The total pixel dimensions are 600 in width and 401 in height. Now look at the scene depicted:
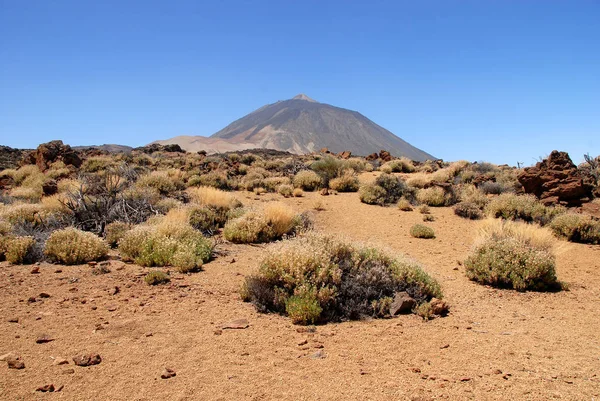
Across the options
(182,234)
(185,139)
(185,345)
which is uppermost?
(185,139)

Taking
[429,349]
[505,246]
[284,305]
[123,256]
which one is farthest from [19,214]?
[505,246]

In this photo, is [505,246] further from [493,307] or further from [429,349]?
[429,349]

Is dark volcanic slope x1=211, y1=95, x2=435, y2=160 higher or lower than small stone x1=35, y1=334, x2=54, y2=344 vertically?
higher

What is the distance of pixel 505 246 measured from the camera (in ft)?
22.6

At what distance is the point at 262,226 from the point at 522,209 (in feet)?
26.4

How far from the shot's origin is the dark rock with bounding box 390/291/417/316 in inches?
205

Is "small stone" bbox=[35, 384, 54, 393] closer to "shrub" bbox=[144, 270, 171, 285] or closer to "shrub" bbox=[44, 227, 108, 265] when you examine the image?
"shrub" bbox=[144, 270, 171, 285]

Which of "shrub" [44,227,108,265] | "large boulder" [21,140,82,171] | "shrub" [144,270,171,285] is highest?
"large boulder" [21,140,82,171]

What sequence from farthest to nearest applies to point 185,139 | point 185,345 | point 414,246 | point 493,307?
point 185,139, point 414,246, point 493,307, point 185,345

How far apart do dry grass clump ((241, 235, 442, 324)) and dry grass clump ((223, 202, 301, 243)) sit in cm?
353

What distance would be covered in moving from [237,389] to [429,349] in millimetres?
2017

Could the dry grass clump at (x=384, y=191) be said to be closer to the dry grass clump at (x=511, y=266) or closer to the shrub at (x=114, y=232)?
the dry grass clump at (x=511, y=266)

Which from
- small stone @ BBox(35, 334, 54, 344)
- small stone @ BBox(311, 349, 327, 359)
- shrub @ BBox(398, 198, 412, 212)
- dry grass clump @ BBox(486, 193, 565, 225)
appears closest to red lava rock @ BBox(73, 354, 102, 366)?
small stone @ BBox(35, 334, 54, 344)

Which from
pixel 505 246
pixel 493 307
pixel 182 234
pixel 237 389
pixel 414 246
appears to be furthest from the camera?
pixel 414 246
